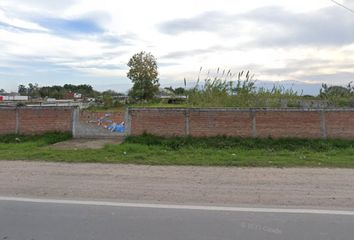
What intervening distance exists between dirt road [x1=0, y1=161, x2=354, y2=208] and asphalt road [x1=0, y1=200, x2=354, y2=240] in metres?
0.57

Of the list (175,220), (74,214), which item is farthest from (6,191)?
(175,220)

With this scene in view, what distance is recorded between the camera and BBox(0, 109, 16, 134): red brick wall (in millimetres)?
15055

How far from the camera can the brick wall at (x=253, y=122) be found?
13438 mm

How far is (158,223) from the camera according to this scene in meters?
4.98

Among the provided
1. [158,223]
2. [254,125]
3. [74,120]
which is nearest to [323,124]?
[254,125]

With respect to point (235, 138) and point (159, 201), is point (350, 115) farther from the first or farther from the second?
point (159, 201)

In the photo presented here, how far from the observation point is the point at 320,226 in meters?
4.85

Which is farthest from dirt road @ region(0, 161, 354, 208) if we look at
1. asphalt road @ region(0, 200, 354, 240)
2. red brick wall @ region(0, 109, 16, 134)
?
red brick wall @ region(0, 109, 16, 134)

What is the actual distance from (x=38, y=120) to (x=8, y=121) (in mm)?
1284

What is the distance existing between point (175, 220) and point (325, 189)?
3217 millimetres

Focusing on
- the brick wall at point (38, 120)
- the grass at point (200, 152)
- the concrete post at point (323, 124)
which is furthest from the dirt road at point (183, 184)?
the brick wall at point (38, 120)

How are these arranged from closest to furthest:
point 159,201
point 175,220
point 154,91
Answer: point 175,220
point 159,201
point 154,91

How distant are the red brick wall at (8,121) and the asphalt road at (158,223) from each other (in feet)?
33.4

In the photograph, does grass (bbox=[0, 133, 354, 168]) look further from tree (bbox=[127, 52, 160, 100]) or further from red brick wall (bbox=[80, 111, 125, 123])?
tree (bbox=[127, 52, 160, 100])
